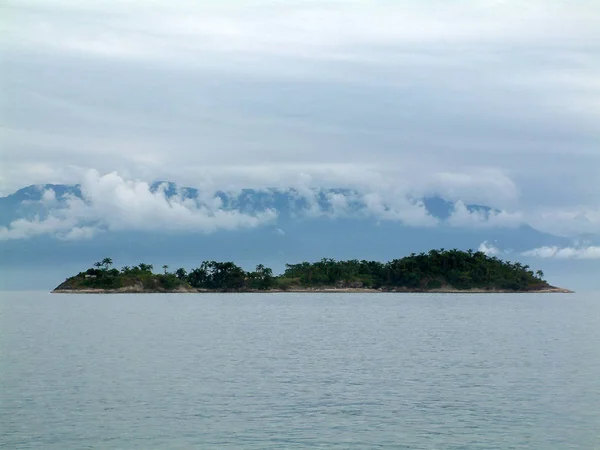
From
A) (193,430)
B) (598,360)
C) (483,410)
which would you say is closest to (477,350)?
(598,360)

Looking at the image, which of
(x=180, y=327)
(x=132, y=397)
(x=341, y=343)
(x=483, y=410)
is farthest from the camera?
(x=180, y=327)

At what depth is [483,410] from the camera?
4691cm

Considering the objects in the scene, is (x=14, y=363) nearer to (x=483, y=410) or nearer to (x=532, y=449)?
(x=483, y=410)

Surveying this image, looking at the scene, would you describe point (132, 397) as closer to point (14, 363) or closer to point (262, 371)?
point (262, 371)

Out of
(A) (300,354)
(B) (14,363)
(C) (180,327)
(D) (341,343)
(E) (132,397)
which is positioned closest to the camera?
(E) (132,397)

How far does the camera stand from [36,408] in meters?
47.2

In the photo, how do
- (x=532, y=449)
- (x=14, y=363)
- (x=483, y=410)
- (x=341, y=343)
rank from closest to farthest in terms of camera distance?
(x=532, y=449) → (x=483, y=410) → (x=14, y=363) → (x=341, y=343)

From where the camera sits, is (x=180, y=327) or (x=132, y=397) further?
(x=180, y=327)

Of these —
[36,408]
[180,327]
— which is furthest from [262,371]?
[180,327]

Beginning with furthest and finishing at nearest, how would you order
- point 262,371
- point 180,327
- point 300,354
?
point 180,327 → point 300,354 → point 262,371

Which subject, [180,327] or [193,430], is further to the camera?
[180,327]

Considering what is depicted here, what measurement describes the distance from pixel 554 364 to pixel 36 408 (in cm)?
4231

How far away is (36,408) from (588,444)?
94.9 ft

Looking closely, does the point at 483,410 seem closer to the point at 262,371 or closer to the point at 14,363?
the point at 262,371
